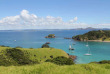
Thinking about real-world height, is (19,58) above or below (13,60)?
below

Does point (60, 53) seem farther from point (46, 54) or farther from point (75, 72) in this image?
point (75, 72)

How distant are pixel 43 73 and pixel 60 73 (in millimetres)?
1191

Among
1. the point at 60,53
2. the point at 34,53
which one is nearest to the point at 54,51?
the point at 60,53

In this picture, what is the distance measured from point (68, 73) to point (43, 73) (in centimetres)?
175

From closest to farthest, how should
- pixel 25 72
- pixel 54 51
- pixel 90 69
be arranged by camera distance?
pixel 25 72 < pixel 90 69 < pixel 54 51

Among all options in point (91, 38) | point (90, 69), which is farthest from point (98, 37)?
point (90, 69)

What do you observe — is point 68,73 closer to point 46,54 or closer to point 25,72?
point 25,72

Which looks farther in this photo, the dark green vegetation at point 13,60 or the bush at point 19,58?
the bush at point 19,58

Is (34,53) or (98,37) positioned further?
(98,37)

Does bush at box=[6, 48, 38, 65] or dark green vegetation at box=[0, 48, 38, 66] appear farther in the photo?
bush at box=[6, 48, 38, 65]

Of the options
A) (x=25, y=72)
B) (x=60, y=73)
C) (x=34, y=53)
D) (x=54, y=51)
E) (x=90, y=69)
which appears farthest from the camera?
(x=54, y=51)

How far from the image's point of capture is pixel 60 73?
689 cm

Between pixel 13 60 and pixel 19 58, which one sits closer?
pixel 13 60

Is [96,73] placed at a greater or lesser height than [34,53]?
greater
